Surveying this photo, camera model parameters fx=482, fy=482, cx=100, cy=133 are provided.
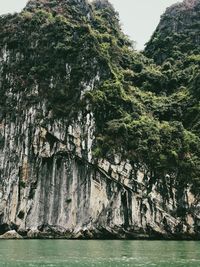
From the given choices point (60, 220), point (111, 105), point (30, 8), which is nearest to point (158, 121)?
point (111, 105)

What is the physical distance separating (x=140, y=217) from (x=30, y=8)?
29556mm

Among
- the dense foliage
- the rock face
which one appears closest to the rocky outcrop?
the dense foliage

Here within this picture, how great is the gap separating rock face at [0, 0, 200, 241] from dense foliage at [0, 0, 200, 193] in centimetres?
14

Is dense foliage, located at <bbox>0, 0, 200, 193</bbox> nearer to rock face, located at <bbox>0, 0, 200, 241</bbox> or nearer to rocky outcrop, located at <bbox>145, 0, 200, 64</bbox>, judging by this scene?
rock face, located at <bbox>0, 0, 200, 241</bbox>

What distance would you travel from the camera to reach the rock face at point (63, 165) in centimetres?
3797

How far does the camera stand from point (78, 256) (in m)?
21.6

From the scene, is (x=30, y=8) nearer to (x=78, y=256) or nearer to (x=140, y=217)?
(x=140, y=217)

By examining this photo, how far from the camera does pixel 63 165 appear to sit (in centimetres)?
4138

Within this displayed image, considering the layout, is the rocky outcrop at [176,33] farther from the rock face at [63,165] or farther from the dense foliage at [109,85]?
the rock face at [63,165]

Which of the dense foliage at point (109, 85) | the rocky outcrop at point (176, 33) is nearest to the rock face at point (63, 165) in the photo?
the dense foliage at point (109, 85)

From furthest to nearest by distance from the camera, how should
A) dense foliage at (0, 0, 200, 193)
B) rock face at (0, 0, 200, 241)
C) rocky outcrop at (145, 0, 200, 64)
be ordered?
A: rocky outcrop at (145, 0, 200, 64), dense foliage at (0, 0, 200, 193), rock face at (0, 0, 200, 241)

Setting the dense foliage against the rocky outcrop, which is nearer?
the dense foliage

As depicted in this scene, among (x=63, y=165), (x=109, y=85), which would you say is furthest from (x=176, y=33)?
(x=63, y=165)

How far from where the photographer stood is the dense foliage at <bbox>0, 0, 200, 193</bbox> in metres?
40.6
